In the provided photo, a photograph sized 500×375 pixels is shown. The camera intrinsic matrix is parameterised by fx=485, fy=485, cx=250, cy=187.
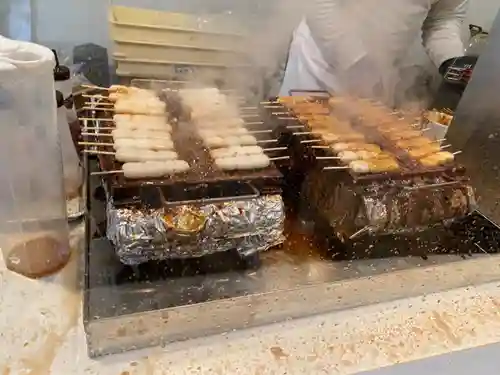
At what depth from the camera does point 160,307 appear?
32.1 inches

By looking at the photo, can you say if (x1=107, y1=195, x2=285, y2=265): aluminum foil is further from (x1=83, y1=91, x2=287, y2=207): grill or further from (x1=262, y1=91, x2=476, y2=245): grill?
(x1=262, y1=91, x2=476, y2=245): grill

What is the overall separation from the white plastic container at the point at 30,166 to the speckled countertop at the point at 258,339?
0.04 meters

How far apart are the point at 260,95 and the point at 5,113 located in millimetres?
800

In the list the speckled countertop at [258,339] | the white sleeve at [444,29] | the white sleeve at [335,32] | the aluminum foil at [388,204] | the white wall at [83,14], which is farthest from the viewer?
the white sleeve at [444,29]

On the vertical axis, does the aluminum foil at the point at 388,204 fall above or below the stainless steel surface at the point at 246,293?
above

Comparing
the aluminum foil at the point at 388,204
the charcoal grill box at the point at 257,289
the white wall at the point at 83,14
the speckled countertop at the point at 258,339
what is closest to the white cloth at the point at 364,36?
the white wall at the point at 83,14

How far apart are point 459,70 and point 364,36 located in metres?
0.34

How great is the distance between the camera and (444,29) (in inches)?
79.2

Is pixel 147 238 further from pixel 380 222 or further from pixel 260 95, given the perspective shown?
pixel 260 95

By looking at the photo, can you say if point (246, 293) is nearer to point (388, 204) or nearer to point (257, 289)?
point (257, 289)

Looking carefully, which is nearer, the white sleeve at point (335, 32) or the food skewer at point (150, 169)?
the food skewer at point (150, 169)

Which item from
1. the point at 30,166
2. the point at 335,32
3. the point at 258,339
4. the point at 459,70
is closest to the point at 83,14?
the point at 335,32

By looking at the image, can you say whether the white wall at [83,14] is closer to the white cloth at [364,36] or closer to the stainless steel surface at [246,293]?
the white cloth at [364,36]

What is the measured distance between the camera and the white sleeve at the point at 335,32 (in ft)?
4.99
